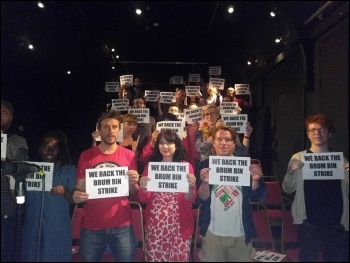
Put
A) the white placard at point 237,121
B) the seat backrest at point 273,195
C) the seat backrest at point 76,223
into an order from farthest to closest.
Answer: the white placard at point 237,121, the seat backrest at point 273,195, the seat backrest at point 76,223

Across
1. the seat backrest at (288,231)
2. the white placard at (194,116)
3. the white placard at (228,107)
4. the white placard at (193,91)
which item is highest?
the white placard at (193,91)

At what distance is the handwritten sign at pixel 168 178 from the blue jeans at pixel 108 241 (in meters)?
0.48

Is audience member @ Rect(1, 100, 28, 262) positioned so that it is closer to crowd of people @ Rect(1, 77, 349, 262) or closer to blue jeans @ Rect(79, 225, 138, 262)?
crowd of people @ Rect(1, 77, 349, 262)

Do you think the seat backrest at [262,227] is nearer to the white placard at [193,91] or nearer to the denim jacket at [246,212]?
the denim jacket at [246,212]

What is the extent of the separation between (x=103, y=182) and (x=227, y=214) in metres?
1.03

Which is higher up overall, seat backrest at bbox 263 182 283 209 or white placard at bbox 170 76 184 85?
white placard at bbox 170 76 184 85

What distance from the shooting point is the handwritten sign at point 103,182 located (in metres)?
3.08

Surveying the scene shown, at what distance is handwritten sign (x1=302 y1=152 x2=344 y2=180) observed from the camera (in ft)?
10.6

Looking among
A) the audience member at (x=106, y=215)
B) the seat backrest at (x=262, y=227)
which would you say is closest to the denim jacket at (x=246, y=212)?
the audience member at (x=106, y=215)

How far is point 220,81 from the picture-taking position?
9.16 metres

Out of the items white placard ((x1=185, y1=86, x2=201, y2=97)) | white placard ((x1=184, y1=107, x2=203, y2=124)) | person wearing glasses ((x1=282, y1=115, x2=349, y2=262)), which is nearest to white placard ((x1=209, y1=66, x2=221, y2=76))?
white placard ((x1=185, y1=86, x2=201, y2=97))

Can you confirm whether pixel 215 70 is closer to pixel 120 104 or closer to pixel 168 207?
pixel 120 104

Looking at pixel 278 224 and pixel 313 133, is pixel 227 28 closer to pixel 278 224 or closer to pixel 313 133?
pixel 278 224

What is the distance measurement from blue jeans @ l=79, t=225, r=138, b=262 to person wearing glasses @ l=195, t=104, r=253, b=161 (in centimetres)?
173
